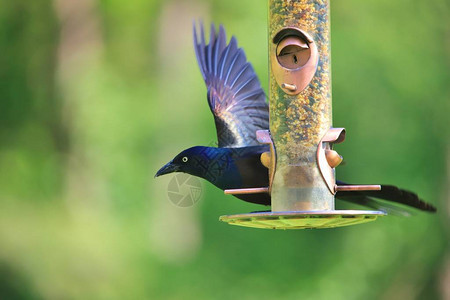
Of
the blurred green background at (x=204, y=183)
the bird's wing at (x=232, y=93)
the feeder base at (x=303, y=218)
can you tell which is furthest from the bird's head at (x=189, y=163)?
the blurred green background at (x=204, y=183)

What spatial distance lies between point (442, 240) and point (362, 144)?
5.90 feet

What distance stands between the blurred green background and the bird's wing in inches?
221

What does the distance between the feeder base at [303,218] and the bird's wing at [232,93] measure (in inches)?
80.6

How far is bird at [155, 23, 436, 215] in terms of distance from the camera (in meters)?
6.45

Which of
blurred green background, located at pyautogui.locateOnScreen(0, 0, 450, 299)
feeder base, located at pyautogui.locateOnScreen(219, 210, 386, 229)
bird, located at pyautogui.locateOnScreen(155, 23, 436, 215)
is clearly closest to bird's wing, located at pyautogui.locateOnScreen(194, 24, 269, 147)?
bird, located at pyautogui.locateOnScreen(155, 23, 436, 215)

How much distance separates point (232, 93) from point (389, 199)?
2.11 meters

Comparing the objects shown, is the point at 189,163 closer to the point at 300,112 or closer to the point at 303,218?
the point at 300,112

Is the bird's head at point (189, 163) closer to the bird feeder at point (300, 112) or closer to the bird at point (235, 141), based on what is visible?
the bird at point (235, 141)

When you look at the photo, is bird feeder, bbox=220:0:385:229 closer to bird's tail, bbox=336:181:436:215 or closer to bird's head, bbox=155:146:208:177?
bird's tail, bbox=336:181:436:215

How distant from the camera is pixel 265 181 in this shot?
22.1ft

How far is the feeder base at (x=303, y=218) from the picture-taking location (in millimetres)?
5074

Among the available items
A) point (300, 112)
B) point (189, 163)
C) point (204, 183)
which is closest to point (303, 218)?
point (300, 112)

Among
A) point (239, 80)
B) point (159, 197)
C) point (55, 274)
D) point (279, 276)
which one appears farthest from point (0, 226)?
point (239, 80)

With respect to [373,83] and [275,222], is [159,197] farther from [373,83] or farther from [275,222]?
[275,222]
